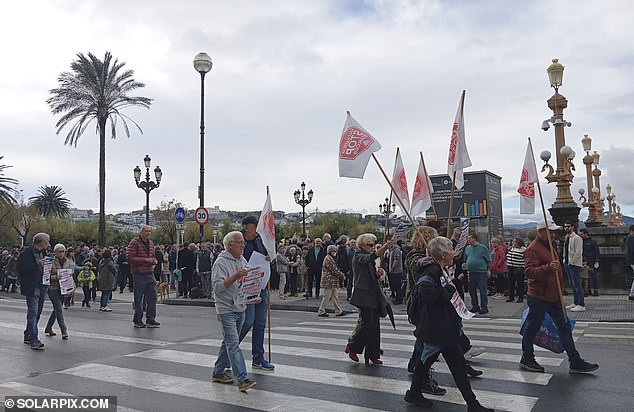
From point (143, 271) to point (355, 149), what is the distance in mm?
5353

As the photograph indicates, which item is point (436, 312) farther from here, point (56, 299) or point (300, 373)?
point (56, 299)

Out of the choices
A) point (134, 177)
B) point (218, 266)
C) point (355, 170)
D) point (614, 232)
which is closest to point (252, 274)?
point (218, 266)

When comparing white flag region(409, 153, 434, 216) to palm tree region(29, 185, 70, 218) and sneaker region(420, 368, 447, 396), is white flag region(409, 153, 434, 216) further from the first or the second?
palm tree region(29, 185, 70, 218)

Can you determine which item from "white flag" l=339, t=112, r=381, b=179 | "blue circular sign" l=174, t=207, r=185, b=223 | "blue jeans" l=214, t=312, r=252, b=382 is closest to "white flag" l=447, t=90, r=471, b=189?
"white flag" l=339, t=112, r=381, b=179

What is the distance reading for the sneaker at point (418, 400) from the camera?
5.66m

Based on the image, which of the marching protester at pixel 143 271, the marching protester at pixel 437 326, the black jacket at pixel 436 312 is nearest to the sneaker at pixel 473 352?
the marching protester at pixel 437 326

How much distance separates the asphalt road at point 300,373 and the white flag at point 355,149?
2703 millimetres

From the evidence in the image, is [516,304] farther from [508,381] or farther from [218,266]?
[218,266]

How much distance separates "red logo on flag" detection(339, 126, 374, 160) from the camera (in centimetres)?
848

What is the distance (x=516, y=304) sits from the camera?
1498cm

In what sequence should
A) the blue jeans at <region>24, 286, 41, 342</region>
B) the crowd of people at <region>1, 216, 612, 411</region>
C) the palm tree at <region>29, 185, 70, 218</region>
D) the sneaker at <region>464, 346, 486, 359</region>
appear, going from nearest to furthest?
1. the crowd of people at <region>1, 216, 612, 411</region>
2. the sneaker at <region>464, 346, 486, 359</region>
3. the blue jeans at <region>24, 286, 41, 342</region>
4. the palm tree at <region>29, 185, 70, 218</region>

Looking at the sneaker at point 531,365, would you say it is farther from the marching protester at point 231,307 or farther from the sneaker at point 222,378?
the sneaker at point 222,378

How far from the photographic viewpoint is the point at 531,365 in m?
7.07

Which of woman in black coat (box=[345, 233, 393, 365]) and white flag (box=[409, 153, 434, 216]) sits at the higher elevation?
white flag (box=[409, 153, 434, 216])
